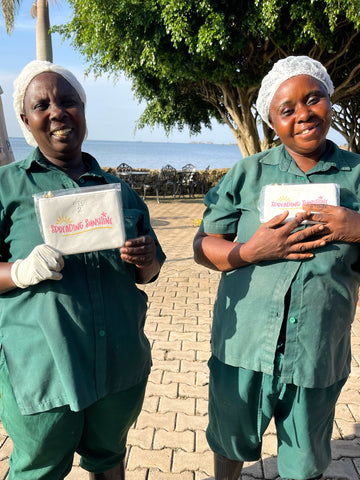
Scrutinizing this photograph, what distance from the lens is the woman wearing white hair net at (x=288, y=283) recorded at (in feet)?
5.25

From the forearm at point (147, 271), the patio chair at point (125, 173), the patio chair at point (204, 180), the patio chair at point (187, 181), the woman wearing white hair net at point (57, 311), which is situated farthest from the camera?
the patio chair at point (204, 180)

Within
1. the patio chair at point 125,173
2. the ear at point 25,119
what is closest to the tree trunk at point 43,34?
the ear at point 25,119

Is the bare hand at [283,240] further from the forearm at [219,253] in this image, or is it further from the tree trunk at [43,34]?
the tree trunk at [43,34]

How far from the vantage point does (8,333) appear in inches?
59.7

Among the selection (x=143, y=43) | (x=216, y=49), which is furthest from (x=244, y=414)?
(x=143, y=43)

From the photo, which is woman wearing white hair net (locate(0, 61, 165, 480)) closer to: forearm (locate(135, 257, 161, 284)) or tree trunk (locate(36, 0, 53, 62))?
forearm (locate(135, 257, 161, 284))

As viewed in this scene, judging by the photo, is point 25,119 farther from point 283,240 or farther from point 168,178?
point 168,178

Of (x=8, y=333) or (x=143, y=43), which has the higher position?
(x=143, y=43)

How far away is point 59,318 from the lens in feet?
4.86

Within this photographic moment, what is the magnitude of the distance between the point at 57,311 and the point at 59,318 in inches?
1.0

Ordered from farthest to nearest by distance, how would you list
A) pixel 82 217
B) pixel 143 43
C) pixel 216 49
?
pixel 143 43, pixel 216 49, pixel 82 217

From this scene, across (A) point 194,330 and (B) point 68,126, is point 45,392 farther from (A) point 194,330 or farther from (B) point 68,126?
(A) point 194,330

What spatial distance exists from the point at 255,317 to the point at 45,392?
2.79ft

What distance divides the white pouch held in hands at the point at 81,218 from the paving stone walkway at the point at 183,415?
166cm
